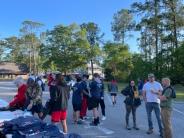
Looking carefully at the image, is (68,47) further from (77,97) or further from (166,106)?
(166,106)

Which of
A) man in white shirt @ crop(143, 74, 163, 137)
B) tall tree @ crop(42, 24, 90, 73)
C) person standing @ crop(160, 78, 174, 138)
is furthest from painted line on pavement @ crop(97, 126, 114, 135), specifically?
tall tree @ crop(42, 24, 90, 73)

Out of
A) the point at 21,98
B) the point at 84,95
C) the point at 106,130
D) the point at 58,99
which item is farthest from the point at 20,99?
the point at 84,95

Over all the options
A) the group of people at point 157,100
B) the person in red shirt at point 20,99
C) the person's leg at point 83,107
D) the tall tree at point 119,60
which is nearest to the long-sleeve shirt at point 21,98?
the person in red shirt at point 20,99

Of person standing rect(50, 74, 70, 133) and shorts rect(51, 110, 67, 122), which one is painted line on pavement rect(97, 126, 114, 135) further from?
person standing rect(50, 74, 70, 133)

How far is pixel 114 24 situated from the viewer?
3445 inches

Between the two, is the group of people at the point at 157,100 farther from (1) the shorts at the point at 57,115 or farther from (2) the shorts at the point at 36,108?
(2) the shorts at the point at 36,108

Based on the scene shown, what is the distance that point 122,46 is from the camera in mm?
78250

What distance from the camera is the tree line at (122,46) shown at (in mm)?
63812

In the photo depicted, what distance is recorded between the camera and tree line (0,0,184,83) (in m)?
63.8

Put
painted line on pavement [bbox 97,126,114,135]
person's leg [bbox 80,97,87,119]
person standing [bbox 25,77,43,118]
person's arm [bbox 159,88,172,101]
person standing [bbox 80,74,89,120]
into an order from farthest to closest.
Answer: person's leg [bbox 80,97,87,119] → person standing [bbox 80,74,89,120] → painted line on pavement [bbox 97,126,114,135] → person's arm [bbox 159,88,172,101] → person standing [bbox 25,77,43,118]

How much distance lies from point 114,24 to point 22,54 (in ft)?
135

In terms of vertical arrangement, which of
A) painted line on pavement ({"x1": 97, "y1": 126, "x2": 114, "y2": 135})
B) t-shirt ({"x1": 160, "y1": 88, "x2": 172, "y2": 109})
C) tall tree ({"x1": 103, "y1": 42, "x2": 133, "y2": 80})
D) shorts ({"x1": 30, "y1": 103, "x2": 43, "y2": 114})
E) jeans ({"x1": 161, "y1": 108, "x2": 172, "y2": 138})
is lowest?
painted line on pavement ({"x1": 97, "y1": 126, "x2": 114, "y2": 135})

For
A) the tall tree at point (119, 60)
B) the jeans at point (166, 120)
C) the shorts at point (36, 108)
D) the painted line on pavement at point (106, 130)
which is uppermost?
the tall tree at point (119, 60)

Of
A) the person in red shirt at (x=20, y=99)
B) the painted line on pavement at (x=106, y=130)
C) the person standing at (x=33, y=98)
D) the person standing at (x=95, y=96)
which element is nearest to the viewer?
the person in red shirt at (x=20, y=99)
